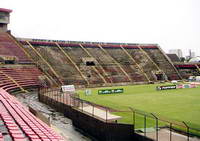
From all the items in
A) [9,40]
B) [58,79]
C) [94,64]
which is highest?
[9,40]

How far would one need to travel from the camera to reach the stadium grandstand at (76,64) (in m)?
53.1

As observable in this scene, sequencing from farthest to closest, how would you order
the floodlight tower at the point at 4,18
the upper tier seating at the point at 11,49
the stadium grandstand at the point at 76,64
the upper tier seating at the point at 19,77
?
the floodlight tower at the point at 4,18 → the upper tier seating at the point at 11,49 → the stadium grandstand at the point at 76,64 → the upper tier seating at the point at 19,77

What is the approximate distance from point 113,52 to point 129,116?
57.6 metres

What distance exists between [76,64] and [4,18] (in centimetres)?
2646

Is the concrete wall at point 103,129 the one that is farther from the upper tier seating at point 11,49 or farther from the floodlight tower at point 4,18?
the floodlight tower at point 4,18

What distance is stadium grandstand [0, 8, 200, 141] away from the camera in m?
53.1

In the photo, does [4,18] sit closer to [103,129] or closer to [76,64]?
[76,64]

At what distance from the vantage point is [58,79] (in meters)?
57.4

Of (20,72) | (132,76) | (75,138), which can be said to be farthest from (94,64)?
(75,138)

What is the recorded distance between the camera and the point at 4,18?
228 feet

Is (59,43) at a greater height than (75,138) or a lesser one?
greater

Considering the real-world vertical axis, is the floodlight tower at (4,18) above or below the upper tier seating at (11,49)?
above

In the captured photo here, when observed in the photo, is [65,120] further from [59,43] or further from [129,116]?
[59,43]

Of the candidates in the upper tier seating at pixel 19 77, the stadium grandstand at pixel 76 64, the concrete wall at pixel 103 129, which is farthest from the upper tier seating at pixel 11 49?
the concrete wall at pixel 103 129
